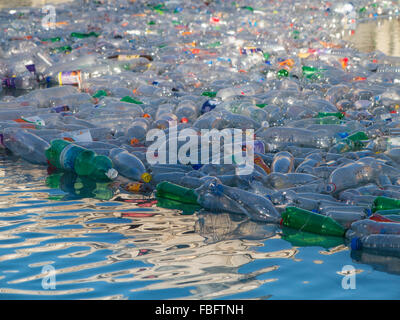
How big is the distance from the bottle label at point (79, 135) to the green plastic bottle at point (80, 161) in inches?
11.4

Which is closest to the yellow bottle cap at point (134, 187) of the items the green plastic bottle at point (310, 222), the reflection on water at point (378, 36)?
the green plastic bottle at point (310, 222)

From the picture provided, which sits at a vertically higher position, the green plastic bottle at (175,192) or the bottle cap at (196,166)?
the bottle cap at (196,166)

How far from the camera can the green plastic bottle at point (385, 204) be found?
3635 mm

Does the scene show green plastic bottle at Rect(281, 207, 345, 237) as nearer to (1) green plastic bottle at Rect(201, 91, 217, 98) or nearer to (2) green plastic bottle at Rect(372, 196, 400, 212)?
(2) green plastic bottle at Rect(372, 196, 400, 212)

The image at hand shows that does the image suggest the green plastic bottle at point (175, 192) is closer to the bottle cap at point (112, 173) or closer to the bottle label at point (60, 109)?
the bottle cap at point (112, 173)

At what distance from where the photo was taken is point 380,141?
496 centimetres

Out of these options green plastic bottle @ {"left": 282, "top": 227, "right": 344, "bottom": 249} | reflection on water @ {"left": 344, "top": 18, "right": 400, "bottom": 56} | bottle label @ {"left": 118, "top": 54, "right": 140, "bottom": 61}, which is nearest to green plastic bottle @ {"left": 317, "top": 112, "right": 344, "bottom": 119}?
green plastic bottle @ {"left": 282, "top": 227, "right": 344, "bottom": 249}

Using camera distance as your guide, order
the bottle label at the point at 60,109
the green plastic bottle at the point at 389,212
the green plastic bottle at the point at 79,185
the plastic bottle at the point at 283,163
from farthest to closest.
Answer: the bottle label at the point at 60,109, the plastic bottle at the point at 283,163, the green plastic bottle at the point at 79,185, the green plastic bottle at the point at 389,212

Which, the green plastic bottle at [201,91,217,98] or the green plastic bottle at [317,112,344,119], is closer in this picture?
the green plastic bottle at [317,112,344,119]

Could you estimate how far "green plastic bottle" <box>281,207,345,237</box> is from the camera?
11.2ft

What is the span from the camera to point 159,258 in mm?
3064

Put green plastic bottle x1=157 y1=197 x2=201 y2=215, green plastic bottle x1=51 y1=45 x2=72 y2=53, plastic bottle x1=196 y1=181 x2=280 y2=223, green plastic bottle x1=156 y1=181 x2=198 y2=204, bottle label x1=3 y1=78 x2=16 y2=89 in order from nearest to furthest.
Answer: plastic bottle x1=196 y1=181 x2=280 y2=223, green plastic bottle x1=157 y1=197 x2=201 y2=215, green plastic bottle x1=156 y1=181 x2=198 y2=204, bottle label x1=3 y1=78 x2=16 y2=89, green plastic bottle x1=51 y1=45 x2=72 y2=53

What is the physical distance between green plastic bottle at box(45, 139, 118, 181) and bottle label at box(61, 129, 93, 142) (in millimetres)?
290

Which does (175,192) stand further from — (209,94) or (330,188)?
(209,94)
